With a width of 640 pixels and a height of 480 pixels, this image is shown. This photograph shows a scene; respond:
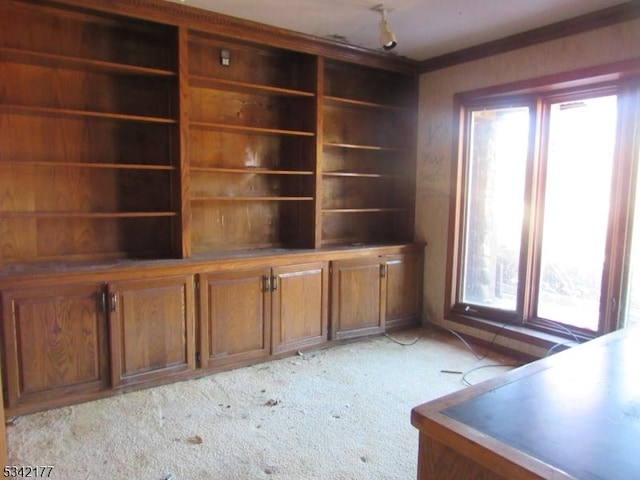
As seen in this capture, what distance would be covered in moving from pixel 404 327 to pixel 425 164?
4.88 ft

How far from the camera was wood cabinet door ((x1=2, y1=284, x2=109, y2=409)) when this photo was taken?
2.56 meters

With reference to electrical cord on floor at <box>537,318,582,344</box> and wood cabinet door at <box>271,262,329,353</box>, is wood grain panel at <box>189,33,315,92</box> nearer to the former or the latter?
wood cabinet door at <box>271,262,329,353</box>

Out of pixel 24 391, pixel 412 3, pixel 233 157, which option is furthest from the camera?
pixel 233 157

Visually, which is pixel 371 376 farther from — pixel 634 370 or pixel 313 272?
pixel 634 370

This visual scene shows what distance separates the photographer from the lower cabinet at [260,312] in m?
3.17

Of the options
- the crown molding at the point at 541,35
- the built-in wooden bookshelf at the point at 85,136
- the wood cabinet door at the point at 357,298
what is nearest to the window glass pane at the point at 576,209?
the crown molding at the point at 541,35

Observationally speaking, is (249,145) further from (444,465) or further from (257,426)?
(444,465)

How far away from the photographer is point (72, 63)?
2830 mm

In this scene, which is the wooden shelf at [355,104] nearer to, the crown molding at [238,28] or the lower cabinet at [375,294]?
the crown molding at [238,28]

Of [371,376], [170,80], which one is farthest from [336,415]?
[170,80]

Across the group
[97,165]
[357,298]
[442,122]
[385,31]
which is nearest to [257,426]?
[357,298]

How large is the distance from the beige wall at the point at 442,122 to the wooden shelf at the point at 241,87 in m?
1.18

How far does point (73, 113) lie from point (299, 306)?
1998mm

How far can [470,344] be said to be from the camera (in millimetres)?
3842
